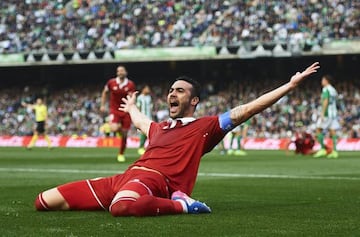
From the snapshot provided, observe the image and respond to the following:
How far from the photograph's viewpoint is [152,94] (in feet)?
165

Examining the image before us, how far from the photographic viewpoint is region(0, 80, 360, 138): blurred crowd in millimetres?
41906

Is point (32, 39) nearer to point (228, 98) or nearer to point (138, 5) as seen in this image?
point (138, 5)

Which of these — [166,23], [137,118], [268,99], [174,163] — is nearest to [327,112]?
[137,118]

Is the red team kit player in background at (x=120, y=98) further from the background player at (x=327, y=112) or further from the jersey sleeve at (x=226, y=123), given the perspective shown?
the jersey sleeve at (x=226, y=123)

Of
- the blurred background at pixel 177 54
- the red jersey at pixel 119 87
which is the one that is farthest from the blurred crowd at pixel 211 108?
the red jersey at pixel 119 87

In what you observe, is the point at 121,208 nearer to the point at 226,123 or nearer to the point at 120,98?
the point at 226,123

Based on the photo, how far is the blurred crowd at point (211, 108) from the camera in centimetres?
4191

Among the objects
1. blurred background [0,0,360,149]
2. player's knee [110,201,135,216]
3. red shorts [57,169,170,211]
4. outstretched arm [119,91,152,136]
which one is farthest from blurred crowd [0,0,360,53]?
player's knee [110,201,135,216]

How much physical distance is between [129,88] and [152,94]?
27.7 m

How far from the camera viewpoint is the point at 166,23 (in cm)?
4738

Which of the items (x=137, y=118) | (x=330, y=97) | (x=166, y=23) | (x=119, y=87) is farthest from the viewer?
(x=166, y=23)

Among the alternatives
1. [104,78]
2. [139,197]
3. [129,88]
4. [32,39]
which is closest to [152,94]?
[104,78]

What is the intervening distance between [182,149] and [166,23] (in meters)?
39.0

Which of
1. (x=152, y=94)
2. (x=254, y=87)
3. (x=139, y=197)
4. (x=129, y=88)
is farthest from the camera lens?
(x=152, y=94)
